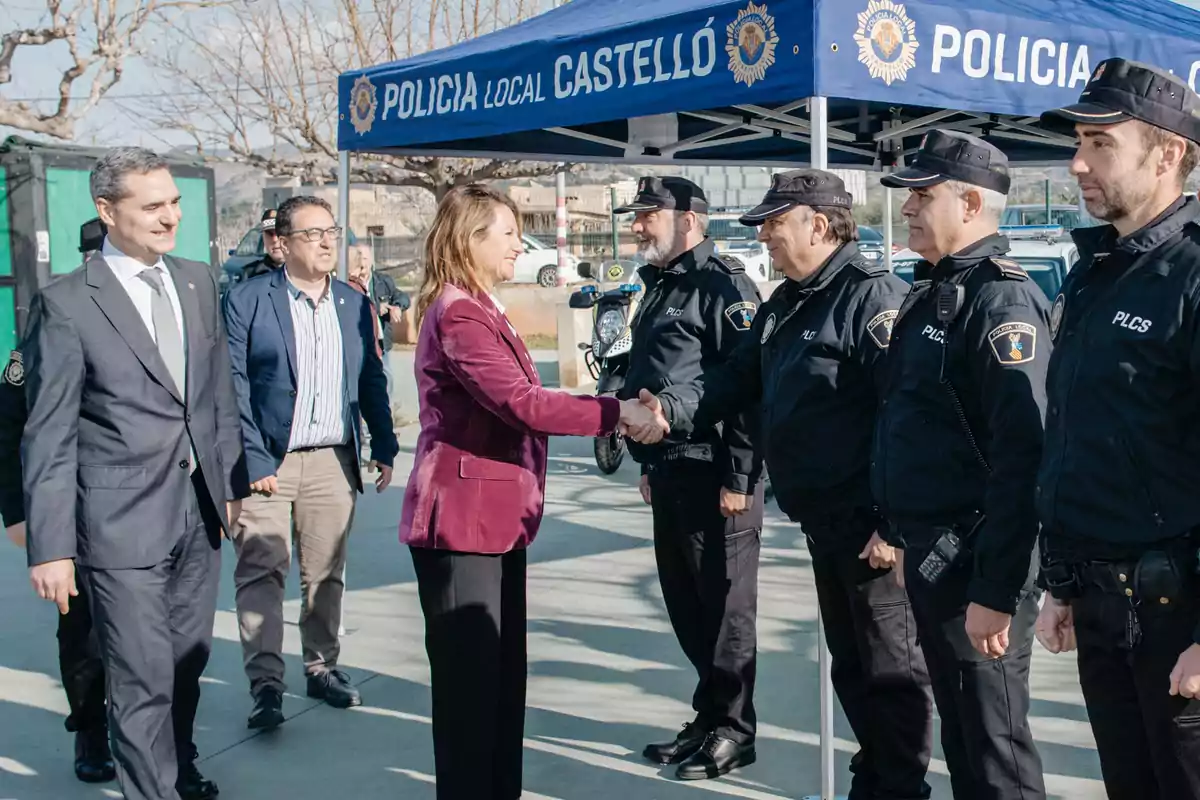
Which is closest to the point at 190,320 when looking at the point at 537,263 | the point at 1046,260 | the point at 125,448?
the point at 125,448

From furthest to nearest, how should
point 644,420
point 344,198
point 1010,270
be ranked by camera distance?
point 344,198 < point 644,420 < point 1010,270

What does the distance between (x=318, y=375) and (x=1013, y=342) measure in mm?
3003

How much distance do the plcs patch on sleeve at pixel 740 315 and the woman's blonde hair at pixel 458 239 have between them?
1175mm

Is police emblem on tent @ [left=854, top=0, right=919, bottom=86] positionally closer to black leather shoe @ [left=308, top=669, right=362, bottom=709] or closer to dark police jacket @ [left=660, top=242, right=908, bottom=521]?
dark police jacket @ [left=660, top=242, right=908, bottom=521]

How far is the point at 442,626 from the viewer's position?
3.56 meters

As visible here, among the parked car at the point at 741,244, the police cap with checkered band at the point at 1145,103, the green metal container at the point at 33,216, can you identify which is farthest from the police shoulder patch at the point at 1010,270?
the parked car at the point at 741,244

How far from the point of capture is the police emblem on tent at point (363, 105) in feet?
19.2

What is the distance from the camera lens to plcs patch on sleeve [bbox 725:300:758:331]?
446 centimetres

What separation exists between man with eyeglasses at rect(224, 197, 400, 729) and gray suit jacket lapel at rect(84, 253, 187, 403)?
1.29 meters

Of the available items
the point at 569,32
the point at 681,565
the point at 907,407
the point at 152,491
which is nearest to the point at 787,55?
the point at 569,32

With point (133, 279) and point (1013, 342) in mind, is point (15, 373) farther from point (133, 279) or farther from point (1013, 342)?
point (1013, 342)

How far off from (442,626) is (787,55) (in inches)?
82.8

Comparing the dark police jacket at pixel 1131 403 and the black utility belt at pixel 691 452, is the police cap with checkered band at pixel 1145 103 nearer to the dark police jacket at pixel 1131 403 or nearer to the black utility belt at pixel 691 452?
the dark police jacket at pixel 1131 403

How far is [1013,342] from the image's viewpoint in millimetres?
2908
